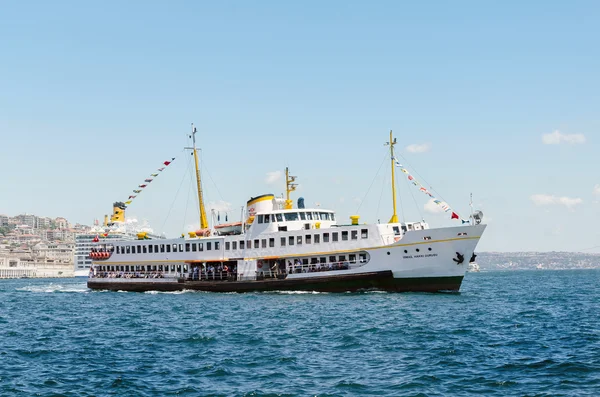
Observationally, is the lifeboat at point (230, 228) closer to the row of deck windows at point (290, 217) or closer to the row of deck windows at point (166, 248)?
the row of deck windows at point (166, 248)

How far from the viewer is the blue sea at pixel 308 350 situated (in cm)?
1698

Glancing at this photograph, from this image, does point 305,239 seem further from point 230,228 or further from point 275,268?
point 230,228

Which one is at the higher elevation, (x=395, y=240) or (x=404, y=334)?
(x=395, y=240)

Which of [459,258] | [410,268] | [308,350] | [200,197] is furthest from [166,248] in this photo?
[308,350]

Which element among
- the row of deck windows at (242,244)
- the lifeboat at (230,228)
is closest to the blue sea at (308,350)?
the row of deck windows at (242,244)

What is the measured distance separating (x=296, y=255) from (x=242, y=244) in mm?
5394

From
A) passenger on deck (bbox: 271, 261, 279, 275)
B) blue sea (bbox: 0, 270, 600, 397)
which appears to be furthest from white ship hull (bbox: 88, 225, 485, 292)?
blue sea (bbox: 0, 270, 600, 397)

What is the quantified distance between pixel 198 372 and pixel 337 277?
2628 cm

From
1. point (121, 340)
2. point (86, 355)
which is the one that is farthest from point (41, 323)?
point (86, 355)

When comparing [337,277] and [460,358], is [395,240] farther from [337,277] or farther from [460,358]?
[460,358]

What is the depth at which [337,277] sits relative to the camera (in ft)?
146

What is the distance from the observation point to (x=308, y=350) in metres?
22.0

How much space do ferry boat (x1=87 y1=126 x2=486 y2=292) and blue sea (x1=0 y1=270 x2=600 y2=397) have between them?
15.5 feet

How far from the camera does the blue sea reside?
17.0 meters
